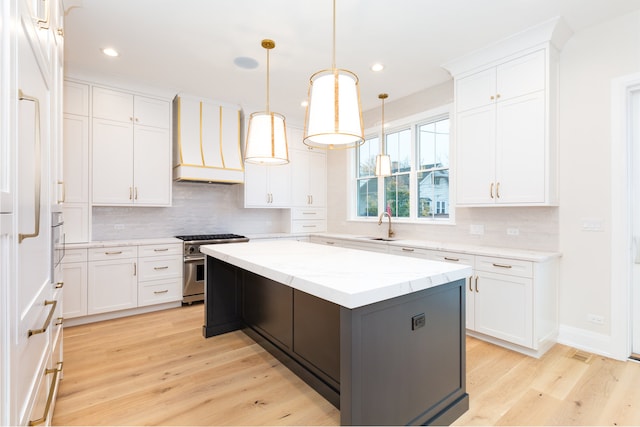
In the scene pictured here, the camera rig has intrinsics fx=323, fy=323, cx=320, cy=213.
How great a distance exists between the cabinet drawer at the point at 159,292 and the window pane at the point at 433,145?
359 centimetres

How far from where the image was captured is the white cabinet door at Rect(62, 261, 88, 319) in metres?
3.42

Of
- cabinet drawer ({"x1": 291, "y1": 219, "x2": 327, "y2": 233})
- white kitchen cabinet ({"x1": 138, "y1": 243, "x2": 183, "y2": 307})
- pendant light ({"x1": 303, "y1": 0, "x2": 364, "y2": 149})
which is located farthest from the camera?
cabinet drawer ({"x1": 291, "y1": 219, "x2": 327, "y2": 233})

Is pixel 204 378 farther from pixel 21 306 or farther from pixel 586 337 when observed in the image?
pixel 586 337

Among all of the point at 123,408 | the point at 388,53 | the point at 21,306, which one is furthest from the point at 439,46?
the point at 123,408

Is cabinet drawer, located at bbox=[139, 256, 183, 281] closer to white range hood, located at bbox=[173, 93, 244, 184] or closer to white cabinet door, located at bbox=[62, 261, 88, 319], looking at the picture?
white cabinet door, located at bbox=[62, 261, 88, 319]

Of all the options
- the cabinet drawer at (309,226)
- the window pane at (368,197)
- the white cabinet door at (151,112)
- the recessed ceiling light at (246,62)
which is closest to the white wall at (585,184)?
the window pane at (368,197)

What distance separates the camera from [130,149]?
4004 millimetres

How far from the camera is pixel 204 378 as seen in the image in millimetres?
2389

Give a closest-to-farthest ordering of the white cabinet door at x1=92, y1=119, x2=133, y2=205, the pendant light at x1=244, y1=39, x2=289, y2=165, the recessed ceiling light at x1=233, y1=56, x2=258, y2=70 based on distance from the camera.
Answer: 1. the pendant light at x1=244, y1=39, x2=289, y2=165
2. the recessed ceiling light at x1=233, y1=56, x2=258, y2=70
3. the white cabinet door at x1=92, y1=119, x2=133, y2=205

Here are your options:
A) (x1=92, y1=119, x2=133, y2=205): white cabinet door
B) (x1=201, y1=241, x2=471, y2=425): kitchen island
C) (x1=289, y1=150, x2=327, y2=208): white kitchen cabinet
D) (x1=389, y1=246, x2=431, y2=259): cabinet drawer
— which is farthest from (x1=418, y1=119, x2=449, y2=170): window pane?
(x1=92, y1=119, x2=133, y2=205): white cabinet door

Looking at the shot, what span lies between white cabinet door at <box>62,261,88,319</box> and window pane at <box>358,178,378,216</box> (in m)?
3.80

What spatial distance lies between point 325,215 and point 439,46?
3369 mm

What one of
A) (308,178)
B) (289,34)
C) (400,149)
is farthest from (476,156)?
(308,178)

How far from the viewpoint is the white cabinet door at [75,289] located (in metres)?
3.42
